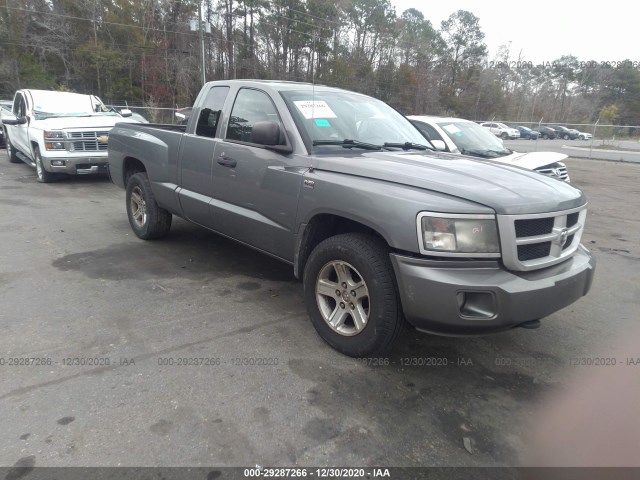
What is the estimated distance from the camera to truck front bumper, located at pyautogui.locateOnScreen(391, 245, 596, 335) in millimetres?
2582

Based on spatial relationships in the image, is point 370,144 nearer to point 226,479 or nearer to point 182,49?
point 226,479

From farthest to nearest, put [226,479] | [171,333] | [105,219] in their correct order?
[105,219] < [171,333] < [226,479]

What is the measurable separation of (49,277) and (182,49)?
124ft

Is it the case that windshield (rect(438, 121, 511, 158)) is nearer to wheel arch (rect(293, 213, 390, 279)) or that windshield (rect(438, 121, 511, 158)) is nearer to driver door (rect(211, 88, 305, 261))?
driver door (rect(211, 88, 305, 261))

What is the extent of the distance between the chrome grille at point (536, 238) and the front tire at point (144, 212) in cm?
413

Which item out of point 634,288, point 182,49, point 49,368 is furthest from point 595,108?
point 49,368

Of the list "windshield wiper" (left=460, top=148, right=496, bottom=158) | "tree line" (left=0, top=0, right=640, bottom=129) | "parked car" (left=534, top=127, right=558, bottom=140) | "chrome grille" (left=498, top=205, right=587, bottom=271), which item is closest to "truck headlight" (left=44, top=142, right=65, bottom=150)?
"tree line" (left=0, top=0, right=640, bottom=129)

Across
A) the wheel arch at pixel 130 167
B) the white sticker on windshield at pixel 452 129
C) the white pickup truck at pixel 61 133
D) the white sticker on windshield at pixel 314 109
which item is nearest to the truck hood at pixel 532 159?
the white sticker on windshield at pixel 452 129

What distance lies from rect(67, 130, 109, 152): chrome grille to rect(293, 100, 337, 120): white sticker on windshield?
6.95 meters

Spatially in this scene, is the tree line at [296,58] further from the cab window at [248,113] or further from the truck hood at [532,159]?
the truck hood at [532,159]

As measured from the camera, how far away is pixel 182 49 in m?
37.5

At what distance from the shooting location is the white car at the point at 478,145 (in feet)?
24.2

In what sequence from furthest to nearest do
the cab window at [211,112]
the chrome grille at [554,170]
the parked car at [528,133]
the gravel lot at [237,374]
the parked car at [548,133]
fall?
the parked car at [548,133], the parked car at [528,133], the chrome grille at [554,170], the cab window at [211,112], the gravel lot at [237,374]

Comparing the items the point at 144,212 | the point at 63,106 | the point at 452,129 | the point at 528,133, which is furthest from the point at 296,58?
the point at 528,133
